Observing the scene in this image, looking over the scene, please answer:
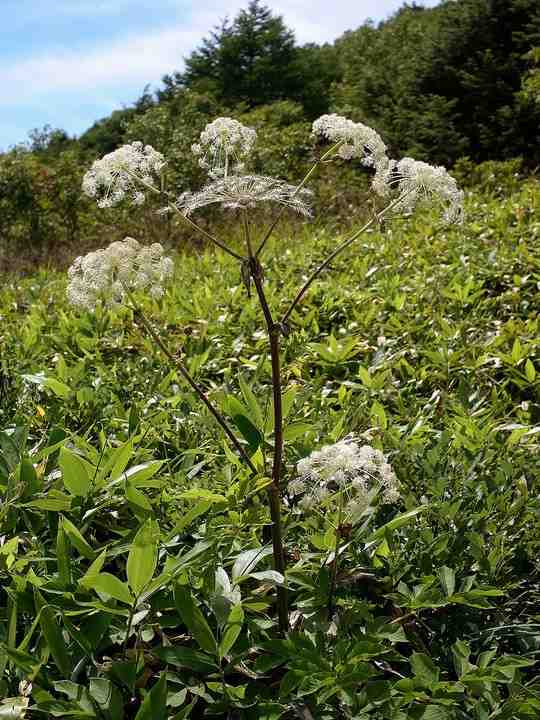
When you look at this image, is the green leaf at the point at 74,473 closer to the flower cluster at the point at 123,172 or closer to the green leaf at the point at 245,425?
the green leaf at the point at 245,425

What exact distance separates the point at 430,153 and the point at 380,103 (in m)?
5.88

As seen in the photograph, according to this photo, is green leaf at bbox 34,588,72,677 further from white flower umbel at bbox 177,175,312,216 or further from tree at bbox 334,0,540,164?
tree at bbox 334,0,540,164

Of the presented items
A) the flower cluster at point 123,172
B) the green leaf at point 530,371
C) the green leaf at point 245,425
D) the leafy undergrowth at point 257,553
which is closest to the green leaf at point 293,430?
the leafy undergrowth at point 257,553

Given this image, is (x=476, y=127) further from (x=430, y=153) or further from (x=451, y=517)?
(x=451, y=517)

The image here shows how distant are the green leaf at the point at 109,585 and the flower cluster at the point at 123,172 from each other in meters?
0.98

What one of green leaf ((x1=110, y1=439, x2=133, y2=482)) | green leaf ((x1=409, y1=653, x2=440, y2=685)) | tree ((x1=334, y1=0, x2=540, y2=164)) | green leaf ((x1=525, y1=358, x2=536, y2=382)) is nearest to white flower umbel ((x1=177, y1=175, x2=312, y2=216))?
green leaf ((x1=110, y1=439, x2=133, y2=482))

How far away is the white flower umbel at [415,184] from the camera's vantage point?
2.05 m

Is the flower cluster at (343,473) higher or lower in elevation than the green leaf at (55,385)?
lower

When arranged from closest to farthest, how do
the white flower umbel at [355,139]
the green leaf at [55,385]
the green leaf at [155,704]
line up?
the green leaf at [155,704], the white flower umbel at [355,139], the green leaf at [55,385]

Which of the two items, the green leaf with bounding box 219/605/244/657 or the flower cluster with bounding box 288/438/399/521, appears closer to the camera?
the green leaf with bounding box 219/605/244/657

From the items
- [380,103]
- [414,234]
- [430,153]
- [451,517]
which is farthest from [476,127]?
[451,517]

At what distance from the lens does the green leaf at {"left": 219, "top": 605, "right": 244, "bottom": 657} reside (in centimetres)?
161

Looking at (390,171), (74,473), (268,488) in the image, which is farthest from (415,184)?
(74,473)

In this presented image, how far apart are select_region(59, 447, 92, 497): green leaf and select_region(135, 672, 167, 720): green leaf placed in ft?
2.05
